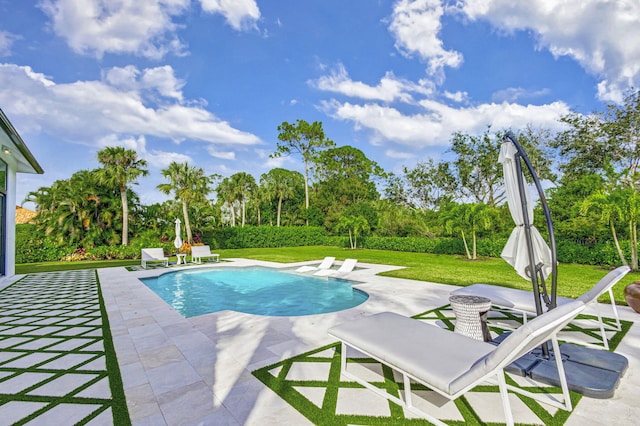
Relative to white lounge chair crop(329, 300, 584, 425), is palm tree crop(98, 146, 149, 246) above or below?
above

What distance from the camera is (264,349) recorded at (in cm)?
374

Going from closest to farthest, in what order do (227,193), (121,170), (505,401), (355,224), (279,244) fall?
(505,401) → (121,170) → (355,224) → (279,244) → (227,193)

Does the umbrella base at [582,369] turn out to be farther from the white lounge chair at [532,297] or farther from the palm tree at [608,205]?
the palm tree at [608,205]

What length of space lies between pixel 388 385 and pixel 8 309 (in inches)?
313

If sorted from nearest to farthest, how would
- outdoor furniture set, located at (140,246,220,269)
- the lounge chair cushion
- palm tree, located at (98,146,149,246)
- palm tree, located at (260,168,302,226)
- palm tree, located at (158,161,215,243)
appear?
the lounge chair cushion, outdoor furniture set, located at (140,246,220,269), palm tree, located at (98,146,149,246), palm tree, located at (158,161,215,243), palm tree, located at (260,168,302,226)

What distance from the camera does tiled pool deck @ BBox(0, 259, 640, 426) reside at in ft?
7.75

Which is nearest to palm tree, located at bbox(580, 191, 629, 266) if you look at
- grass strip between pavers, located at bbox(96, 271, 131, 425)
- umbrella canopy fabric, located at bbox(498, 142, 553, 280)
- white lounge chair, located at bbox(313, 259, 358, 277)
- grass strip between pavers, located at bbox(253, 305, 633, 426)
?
white lounge chair, located at bbox(313, 259, 358, 277)

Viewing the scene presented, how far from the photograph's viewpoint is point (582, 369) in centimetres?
292

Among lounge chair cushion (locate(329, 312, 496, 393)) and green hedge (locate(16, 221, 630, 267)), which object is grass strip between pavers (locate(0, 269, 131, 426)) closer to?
lounge chair cushion (locate(329, 312, 496, 393))

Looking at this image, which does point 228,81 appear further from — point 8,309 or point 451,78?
point 8,309

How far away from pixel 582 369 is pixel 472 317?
41.0 inches

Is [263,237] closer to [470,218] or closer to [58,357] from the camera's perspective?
[470,218]

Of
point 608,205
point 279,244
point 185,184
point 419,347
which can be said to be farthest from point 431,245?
point 419,347

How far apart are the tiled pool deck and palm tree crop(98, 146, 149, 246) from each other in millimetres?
14952
